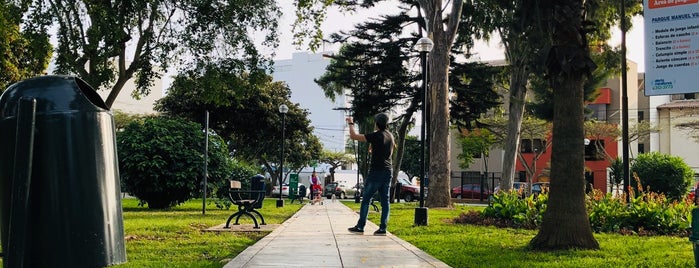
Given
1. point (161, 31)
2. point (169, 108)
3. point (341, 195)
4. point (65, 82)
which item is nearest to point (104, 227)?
point (65, 82)

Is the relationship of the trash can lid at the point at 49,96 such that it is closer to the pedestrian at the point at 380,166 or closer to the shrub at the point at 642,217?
the pedestrian at the point at 380,166

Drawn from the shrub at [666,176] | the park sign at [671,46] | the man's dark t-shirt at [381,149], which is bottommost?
the shrub at [666,176]

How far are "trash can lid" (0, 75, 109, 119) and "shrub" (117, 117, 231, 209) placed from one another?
14210 mm

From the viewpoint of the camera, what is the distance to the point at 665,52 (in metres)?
5.83

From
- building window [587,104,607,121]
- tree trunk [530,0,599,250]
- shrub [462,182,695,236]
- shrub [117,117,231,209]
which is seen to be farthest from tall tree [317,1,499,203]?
building window [587,104,607,121]

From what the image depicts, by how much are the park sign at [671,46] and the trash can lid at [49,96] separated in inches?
192

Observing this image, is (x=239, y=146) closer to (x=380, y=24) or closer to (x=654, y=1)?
(x=380, y=24)

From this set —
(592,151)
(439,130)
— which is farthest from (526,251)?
(592,151)

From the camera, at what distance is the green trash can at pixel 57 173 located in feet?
9.05

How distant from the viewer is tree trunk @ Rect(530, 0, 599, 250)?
7.62 meters

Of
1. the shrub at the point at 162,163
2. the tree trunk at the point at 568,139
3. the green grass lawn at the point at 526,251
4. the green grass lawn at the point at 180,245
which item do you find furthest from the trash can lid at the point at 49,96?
the shrub at the point at 162,163

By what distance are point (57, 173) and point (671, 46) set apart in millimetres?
5256

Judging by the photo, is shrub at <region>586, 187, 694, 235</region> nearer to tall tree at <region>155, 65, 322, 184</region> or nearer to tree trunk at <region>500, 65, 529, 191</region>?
tree trunk at <region>500, 65, 529, 191</region>

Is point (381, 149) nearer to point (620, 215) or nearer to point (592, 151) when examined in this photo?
point (620, 215)
